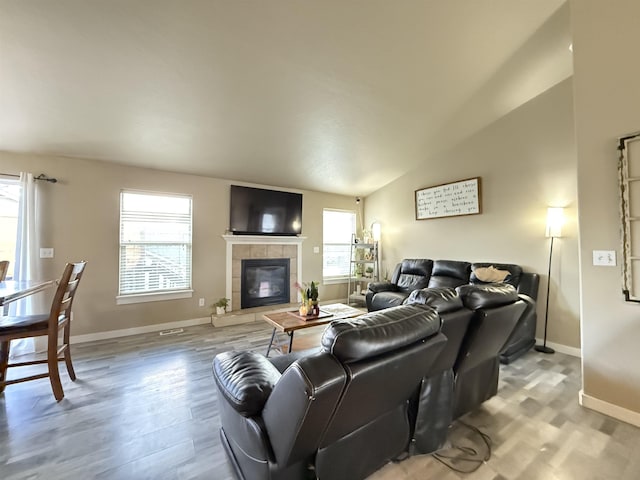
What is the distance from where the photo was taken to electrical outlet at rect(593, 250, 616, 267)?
6.48 ft

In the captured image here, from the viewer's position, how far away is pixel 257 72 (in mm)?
→ 2354

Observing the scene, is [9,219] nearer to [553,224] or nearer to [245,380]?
[245,380]

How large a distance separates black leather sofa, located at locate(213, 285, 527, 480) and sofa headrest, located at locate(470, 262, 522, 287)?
178 cm

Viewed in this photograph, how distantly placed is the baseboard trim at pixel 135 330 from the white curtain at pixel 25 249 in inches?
18.2

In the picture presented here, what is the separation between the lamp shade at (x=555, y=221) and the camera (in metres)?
3.11

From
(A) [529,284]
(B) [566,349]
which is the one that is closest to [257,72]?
(A) [529,284]

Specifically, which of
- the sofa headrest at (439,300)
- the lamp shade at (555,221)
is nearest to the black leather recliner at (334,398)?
the sofa headrest at (439,300)

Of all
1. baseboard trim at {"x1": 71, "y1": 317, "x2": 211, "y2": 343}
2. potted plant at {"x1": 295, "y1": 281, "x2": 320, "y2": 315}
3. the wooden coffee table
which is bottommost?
baseboard trim at {"x1": 71, "y1": 317, "x2": 211, "y2": 343}

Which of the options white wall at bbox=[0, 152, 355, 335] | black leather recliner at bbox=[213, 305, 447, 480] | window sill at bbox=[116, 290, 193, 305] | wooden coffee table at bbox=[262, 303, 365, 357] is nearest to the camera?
black leather recliner at bbox=[213, 305, 447, 480]

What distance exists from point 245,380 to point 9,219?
3722 millimetres

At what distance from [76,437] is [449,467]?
2.27 meters

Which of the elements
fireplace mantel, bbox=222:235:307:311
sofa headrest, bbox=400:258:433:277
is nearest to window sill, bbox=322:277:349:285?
fireplace mantel, bbox=222:235:307:311

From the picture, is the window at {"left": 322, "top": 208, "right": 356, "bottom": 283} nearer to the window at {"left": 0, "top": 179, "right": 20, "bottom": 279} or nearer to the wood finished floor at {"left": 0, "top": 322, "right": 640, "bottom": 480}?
the wood finished floor at {"left": 0, "top": 322, "right": 640, "bottom": 480}

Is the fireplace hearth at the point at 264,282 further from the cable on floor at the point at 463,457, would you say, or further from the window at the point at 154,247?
the cable on floor at the point at 463,457
